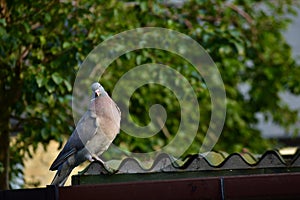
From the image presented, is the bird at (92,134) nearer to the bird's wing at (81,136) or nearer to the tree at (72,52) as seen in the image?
the bird's wing at (81,136)

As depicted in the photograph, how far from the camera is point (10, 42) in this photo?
5738mm

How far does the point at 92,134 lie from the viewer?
4203 mm

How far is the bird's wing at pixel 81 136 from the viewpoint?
420 centimetres

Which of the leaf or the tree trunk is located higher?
the leaf

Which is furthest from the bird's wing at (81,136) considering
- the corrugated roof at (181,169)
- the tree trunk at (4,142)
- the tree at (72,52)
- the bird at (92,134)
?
the tree trunk at (4,142)

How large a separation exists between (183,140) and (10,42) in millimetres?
2875

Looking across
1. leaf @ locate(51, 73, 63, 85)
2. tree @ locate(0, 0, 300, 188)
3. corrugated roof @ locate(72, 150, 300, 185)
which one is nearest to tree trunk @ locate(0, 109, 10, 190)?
tree @ locate(0, 0, 300, 188)

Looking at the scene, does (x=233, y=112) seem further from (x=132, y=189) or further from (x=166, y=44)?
(x=132, y=189)

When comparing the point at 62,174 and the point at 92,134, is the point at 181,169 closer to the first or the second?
the point at 92,134

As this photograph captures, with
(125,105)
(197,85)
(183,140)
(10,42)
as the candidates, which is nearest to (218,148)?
(183,140)

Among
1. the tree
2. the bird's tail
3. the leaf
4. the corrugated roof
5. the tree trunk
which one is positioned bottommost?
the corrugated roof

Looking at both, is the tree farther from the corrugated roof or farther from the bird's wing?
the corrugated roof

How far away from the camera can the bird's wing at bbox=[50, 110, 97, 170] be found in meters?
4.20

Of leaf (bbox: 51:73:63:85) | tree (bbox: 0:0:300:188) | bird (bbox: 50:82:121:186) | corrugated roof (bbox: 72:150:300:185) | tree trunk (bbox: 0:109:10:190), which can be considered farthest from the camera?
tree trunk (bbox: 0:109:10:190)
